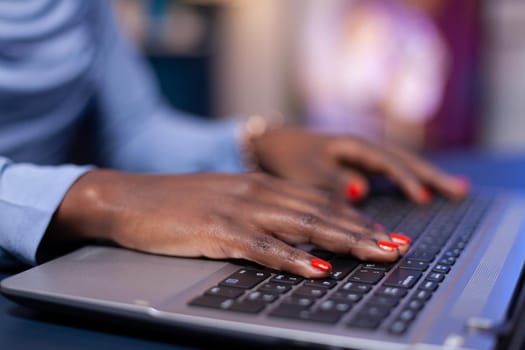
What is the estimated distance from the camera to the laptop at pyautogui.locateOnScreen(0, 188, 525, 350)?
337 millimetres

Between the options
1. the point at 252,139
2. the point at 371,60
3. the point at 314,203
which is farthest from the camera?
the point at 371,60

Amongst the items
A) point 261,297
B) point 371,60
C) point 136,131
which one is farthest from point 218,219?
point 371,60

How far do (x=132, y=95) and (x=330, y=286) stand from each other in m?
0.70

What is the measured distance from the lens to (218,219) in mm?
484

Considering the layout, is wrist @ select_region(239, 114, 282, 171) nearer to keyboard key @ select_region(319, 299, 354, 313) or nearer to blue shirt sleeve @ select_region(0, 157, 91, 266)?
blue shirt sleeve @ select_region(0, 157, 91, 266)

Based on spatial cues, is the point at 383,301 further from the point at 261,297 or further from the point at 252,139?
the point at 252,139

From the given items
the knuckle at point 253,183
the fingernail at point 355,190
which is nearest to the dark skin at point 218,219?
the knuckle at point 253,183

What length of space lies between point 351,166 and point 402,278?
42 centimetres

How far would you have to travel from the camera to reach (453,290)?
41cm

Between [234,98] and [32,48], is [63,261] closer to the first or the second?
[32,48]

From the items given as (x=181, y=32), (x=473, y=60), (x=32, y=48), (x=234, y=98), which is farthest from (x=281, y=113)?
(x=32, y=48)

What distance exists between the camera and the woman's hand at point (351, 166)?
791 millimetres

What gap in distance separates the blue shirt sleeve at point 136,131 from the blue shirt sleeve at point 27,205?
1.48ft

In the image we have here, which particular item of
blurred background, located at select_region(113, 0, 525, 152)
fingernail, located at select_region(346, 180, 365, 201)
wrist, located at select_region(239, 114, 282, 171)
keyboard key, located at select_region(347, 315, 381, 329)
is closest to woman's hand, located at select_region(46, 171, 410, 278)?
keyboard key, located at select_region(347, 315, 381, 329)
